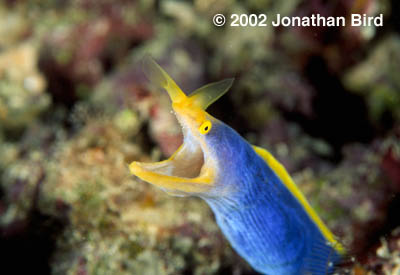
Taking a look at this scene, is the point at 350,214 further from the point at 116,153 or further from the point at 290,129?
the point at 116,153

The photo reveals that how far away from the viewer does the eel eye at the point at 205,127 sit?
1.48 metres

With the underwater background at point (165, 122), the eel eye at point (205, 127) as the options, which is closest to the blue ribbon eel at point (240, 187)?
the eel eye at point (205, 127)

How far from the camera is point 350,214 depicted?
8.52 feet

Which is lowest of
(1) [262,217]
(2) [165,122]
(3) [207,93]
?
(2) [165,122]

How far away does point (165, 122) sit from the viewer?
3084 mm

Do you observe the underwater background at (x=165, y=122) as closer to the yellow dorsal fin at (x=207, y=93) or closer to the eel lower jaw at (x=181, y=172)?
the eel lower jaw at (x=181, y=172)

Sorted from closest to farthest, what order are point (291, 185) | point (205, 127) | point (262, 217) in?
point (205, 127) → point (262, 217) → point (291, 185)

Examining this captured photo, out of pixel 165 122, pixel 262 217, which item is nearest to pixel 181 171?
pixel 262 217

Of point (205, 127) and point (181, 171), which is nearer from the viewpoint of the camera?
point (205, 127)

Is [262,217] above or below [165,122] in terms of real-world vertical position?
above

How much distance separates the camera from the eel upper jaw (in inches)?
56.4

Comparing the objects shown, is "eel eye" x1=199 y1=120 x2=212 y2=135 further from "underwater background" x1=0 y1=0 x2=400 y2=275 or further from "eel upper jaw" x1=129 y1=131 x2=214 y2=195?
"underwater background" x1=0 y1=0 x2=400 y2=275

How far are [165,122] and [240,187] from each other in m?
1.53

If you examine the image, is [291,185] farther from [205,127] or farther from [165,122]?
[165,122]
